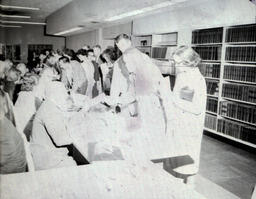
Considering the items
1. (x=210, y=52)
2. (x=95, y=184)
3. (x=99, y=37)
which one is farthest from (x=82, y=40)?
(x=210, y=52)

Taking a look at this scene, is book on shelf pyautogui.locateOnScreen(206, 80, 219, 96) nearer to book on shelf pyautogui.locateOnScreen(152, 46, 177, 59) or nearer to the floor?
the floor

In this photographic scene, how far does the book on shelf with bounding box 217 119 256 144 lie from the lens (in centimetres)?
316

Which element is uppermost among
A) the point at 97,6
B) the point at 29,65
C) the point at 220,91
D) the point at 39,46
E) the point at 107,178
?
the point at 97,6

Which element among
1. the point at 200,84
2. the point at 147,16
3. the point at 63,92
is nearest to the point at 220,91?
the point at 147,16

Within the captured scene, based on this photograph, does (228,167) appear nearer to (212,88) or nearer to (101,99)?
(212,88)

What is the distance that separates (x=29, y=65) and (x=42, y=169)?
0.72 m

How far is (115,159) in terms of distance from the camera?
191 centimetres

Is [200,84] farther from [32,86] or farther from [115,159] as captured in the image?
[32,86]

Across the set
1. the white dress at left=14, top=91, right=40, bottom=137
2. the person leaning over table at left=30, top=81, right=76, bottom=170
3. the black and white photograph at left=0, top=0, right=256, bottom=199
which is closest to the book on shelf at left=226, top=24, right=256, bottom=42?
the black and white photograph at left=0, top=0, right=256, bottom=199

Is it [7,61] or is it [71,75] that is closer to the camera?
[7,61]

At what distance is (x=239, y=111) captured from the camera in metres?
3.25

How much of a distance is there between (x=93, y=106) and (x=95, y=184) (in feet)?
2.12

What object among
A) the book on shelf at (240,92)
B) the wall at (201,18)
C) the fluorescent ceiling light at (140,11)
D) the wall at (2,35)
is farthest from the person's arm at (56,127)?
the book on shelf at (240,92)

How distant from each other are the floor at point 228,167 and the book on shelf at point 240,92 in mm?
603
